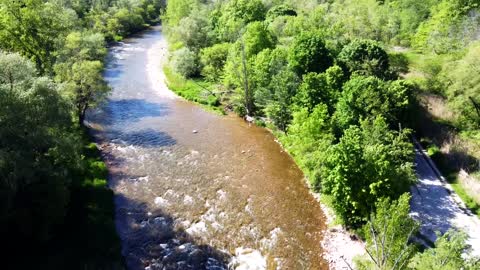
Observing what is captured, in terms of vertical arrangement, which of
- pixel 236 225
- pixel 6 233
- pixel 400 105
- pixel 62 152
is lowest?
pixel 236 225

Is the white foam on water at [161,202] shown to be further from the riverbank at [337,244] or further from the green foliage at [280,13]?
the green foliage at [280,13]

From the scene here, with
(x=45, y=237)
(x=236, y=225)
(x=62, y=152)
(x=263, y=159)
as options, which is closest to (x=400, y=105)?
(x=263, y=159)

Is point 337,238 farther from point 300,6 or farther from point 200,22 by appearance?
point 300,6

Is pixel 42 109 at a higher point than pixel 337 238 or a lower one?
higher

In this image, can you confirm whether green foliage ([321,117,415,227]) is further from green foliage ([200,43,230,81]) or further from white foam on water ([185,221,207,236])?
green foliage ([200,43,230,81])

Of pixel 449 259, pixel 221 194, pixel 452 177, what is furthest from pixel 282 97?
pixel 449 259
